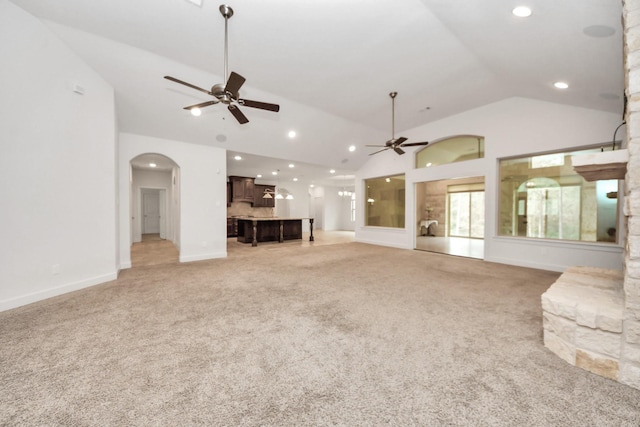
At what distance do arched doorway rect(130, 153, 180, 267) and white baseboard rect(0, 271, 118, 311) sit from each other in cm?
288

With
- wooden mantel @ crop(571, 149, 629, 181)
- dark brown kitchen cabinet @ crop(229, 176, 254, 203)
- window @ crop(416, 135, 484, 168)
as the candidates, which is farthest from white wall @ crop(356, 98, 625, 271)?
dark brown kitchen cabinet @ crop(229, 176, 254, 203)

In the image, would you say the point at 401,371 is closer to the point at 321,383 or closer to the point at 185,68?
the point at 321,383

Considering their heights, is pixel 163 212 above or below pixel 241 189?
below

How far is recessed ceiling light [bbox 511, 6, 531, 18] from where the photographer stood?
98.4 inches

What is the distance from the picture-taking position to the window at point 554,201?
4.49 m

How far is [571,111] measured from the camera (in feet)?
15.1

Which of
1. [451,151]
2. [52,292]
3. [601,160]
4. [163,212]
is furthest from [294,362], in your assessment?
[163,212]

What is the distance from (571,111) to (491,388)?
18.4 ft

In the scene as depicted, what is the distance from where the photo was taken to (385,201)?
862cm

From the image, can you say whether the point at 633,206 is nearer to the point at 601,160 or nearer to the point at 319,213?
the point at 601,160

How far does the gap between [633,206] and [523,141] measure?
14.5 feet

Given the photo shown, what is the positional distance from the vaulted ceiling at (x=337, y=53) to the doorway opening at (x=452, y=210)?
6132 millimetres

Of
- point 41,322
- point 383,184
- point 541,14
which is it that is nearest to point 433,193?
point 383,184

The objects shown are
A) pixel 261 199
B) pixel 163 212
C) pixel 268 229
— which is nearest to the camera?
pixel 268 229
